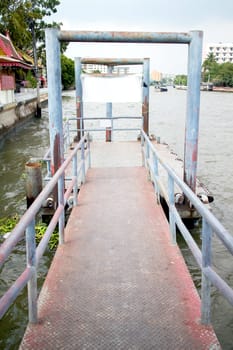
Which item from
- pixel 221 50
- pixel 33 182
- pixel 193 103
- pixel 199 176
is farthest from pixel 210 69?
pixel 193 103

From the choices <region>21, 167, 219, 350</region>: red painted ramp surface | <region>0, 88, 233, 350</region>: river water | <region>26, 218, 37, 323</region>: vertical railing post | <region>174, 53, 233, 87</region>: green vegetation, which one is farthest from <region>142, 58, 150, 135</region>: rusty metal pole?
<region>174, 53, 233, 87</region>: green vegetation

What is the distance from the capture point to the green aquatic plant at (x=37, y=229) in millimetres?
6602

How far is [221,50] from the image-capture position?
163375mm

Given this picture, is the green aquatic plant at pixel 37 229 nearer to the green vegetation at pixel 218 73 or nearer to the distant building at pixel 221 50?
the green vegetation at pixel 218 73

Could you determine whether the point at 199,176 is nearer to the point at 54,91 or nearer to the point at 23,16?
the point at 54,91

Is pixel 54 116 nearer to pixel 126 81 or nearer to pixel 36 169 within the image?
pixel 36 169

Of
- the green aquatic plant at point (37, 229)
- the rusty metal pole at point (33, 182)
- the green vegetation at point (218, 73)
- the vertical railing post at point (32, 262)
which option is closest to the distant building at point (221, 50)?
the green vegetation at point (218, 73)

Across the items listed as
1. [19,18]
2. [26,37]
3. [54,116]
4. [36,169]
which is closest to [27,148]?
[36,169]

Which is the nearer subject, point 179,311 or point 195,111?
point 179,311

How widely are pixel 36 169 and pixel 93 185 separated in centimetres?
134

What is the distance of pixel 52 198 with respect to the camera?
692 centimetres

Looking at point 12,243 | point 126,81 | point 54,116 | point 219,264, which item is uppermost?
point 126,81

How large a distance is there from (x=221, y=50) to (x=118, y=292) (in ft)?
571

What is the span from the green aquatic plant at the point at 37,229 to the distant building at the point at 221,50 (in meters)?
168
